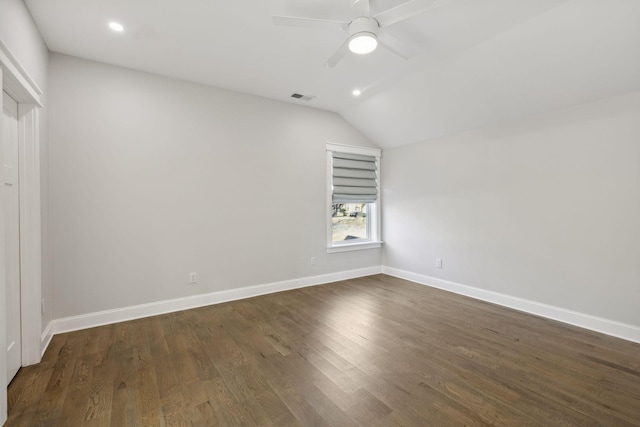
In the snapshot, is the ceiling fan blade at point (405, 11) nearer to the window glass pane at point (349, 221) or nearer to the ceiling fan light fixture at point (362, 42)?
the ceiling fan light fixture at point (362, 42)

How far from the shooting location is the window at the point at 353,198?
4684mm

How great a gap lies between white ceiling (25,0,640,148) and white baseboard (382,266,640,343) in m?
2.26

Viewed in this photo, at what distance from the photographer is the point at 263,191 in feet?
13.2

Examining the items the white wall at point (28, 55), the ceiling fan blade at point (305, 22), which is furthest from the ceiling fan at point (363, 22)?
the white wall at point (28, 55)

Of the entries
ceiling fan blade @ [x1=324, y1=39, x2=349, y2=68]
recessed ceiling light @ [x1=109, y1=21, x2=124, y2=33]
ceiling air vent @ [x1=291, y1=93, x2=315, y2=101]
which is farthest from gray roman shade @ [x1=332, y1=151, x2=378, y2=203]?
recessed ceiling light @ [x1=109, y1=21, x2=124, y2=33]

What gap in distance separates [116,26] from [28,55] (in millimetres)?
688

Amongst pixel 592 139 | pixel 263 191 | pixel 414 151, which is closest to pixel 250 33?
pixel 263 191

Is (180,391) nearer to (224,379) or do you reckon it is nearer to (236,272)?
(224,379)

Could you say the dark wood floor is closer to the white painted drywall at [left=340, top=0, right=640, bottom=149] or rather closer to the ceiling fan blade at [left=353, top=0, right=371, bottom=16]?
the white painted drywall at [left=340, top=0, right=640, bottom=149]

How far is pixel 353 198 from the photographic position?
194 inches

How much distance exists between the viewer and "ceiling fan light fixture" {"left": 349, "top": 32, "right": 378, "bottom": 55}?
2090 millimetres

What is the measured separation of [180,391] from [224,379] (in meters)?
0.29

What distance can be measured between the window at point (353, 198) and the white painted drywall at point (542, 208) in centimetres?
74

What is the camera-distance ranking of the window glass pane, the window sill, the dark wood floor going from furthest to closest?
the window glass pane → the window sill → the dark wood floor
